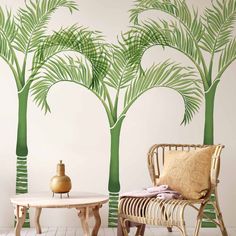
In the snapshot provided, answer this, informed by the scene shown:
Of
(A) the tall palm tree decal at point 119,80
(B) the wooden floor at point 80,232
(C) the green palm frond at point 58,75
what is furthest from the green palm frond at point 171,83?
(B) the wooden floor at point 80,232

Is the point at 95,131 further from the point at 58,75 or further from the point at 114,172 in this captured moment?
the point at 58,75

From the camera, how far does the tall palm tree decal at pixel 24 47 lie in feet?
18.2

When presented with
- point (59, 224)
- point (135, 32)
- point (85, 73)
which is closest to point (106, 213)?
point (59, 224)

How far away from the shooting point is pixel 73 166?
5586 millimetres

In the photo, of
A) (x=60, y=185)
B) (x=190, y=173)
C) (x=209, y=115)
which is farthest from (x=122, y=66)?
(x=60, y=185)

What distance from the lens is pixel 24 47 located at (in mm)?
5551

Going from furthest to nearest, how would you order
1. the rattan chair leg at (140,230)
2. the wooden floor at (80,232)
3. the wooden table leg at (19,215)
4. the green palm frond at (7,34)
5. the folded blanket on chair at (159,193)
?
1. the green palm frond at (7,34)
2. the wooden floor at (80,232)
3. the rattan chair leg at (140,230)
4. the folded blanket on chair at (159,193)
5. the wooden table leg at (19,215)

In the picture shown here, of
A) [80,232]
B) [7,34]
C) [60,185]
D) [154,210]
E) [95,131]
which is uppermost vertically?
[7,34]

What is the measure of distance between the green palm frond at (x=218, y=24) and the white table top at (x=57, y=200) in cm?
191

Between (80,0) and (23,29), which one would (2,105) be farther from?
(80,0)

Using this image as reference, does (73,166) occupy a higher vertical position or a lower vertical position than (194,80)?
lower

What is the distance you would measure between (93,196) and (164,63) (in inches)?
61.1

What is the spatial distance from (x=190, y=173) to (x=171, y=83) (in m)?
1.13

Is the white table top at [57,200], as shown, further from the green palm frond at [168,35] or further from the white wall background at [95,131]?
the green palm frond at [168,35]
